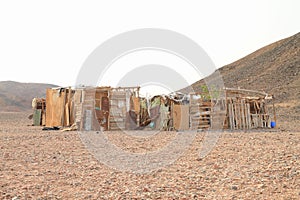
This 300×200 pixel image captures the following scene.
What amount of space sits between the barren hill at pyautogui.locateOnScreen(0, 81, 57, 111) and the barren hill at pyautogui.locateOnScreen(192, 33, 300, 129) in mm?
36539

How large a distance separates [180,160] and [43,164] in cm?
277

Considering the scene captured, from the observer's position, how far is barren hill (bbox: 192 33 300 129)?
37.5 meters

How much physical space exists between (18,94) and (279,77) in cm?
6606

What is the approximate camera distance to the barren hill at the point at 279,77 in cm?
3747

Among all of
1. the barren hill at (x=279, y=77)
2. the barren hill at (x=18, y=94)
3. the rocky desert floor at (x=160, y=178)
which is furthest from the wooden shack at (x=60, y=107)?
the barren hill at (x=18, y=94)

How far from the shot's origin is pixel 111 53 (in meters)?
12.0

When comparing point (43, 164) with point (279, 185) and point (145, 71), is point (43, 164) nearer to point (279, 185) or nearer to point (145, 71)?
point (279, 185)

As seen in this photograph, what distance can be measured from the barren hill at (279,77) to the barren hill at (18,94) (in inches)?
1439

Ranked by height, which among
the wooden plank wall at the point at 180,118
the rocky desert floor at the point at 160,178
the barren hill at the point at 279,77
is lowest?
the rocky desert floor at the point at 160,178

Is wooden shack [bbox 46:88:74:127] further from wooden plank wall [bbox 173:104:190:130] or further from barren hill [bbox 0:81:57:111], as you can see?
barren hill [bbox 0:81:57:111]

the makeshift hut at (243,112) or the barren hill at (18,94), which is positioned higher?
the barren hill at (18,94)

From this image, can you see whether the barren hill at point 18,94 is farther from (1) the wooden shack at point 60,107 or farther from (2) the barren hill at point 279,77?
(1) the wooden shack at point 60,107

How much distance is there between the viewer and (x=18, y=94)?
85.4m

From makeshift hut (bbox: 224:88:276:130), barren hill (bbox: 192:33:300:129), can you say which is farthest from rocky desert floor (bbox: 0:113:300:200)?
barren hill (bbox: 192:33:300:129)
